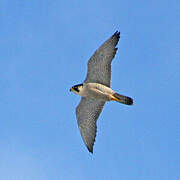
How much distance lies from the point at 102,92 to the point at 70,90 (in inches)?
46.9

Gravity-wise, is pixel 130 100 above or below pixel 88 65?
below

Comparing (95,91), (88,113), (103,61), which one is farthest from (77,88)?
(103,61)

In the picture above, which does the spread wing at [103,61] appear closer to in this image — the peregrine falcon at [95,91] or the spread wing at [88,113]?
the peregrine falcon at [95,91]

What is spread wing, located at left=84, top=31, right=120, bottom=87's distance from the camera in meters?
13.9

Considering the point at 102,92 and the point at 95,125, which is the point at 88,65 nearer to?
the point at 102,92

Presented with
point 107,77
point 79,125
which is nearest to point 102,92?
point 107,77

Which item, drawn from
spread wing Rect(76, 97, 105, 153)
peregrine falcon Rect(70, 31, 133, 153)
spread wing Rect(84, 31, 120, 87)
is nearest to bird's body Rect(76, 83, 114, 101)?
peregrine falcon Rect(70, 31, 133, 153)

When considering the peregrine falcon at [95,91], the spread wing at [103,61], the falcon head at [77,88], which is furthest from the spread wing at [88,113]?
the spread wing at [103,61]

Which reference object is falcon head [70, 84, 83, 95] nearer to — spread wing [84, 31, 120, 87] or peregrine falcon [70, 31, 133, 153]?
peregrine falcon [70, 31, 133, 153]

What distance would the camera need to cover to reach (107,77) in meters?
14.2

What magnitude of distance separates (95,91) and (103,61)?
3.31 feet

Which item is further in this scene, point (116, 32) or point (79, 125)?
point (79, 125)

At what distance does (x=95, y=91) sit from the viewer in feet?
46.7

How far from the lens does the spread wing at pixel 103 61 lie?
13914 millimetres
